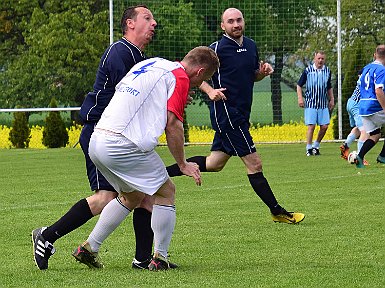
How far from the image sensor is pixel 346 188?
1427cm

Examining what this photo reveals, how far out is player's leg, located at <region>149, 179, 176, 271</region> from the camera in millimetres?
7703

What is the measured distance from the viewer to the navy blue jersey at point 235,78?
36.7 ft

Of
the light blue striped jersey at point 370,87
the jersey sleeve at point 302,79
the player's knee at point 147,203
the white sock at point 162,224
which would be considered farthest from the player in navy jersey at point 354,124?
the white sock at point 162,224

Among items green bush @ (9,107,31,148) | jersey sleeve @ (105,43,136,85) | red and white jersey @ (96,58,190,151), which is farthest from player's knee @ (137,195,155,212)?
green bush @ (9,107,31,148)

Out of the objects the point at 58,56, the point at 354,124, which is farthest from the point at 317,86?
the point at 58,56

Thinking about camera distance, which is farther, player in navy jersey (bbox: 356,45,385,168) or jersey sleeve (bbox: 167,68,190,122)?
player in navy jersey (bbox: 356,45,385,168)

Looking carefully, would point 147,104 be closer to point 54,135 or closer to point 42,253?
point 42,253

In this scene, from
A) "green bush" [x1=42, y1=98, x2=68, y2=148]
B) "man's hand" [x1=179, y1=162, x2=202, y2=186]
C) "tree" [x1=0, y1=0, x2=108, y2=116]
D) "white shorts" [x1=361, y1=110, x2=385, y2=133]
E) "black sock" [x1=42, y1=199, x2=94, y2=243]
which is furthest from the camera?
"tree" [x1=0, y1=0, x2=108, y2=116]

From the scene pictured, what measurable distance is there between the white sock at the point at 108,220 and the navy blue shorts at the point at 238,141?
338 cm

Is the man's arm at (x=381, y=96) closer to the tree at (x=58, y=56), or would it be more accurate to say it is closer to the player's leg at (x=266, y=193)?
the player's leg at (x=266, y=193)

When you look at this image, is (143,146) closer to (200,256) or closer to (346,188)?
(200,256)

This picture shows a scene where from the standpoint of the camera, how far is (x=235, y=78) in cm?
1121

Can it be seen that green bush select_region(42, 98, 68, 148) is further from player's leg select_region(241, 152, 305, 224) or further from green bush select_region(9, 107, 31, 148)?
player's leg select_region(241, 152, 305, 224)

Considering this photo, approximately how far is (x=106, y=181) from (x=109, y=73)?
2.58 feet
